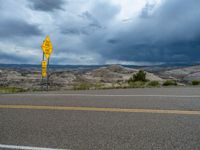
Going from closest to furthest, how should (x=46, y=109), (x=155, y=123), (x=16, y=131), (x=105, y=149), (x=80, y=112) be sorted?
(x=105, y=149), (x=16, y=131), (x=155, y=123), (x=80, y=112), (x=46, y=109)

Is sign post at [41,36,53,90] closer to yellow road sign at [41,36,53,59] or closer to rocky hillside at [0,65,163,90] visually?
yellow road sign at [41,36,53,59]

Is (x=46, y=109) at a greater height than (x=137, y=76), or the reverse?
(x=137, y=76)

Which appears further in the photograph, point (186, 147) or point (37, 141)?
point (37, 141)

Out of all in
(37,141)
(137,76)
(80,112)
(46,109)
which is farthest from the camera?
(137,76)

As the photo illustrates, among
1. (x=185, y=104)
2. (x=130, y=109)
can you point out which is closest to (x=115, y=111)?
(x=130, y=109)

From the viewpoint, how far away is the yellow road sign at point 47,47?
15585mm

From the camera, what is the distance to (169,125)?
5340mm

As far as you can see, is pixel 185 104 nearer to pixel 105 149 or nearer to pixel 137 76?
pixel 105 149

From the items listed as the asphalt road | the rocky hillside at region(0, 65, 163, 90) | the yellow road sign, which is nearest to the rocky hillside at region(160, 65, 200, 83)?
the rocky hillside at region(0, 65, 163, 90)

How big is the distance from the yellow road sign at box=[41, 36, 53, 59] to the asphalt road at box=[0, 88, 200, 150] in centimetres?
844

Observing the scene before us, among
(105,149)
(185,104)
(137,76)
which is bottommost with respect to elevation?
(105,149)

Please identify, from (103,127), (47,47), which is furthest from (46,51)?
(103,127)

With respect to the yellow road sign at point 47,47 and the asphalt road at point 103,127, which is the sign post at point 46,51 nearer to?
the yellow road sign at point 47,47

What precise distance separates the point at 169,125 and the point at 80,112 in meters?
2.64
